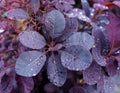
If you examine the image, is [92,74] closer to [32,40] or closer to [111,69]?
[111,69]

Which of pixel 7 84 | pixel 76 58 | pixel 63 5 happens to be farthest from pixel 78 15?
pixel 7 84

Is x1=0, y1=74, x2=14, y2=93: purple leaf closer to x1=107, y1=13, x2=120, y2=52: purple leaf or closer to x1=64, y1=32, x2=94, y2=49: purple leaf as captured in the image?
x1=64, y1=32, x2=94, y2=49: purple leaf

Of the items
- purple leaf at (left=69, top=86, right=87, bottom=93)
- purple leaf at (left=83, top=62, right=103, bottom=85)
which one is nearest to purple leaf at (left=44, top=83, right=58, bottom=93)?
purple leaf at (left=69, top=86, right=87, bottom=93)

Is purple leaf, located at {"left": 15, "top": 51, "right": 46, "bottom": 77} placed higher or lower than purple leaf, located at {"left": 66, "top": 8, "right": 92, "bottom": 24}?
lower

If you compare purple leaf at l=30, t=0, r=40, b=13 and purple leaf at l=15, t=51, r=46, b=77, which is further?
purple leaf at l=30, t=0, r=40, b=13

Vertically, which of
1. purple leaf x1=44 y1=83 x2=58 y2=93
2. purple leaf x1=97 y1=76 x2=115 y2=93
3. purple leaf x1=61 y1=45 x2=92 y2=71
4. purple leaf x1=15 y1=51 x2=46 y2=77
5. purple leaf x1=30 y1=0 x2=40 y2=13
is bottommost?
purple leaf x1=44 y1=83 x2=58 y2=93

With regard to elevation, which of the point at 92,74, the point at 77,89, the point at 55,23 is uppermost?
the point at 55,23
